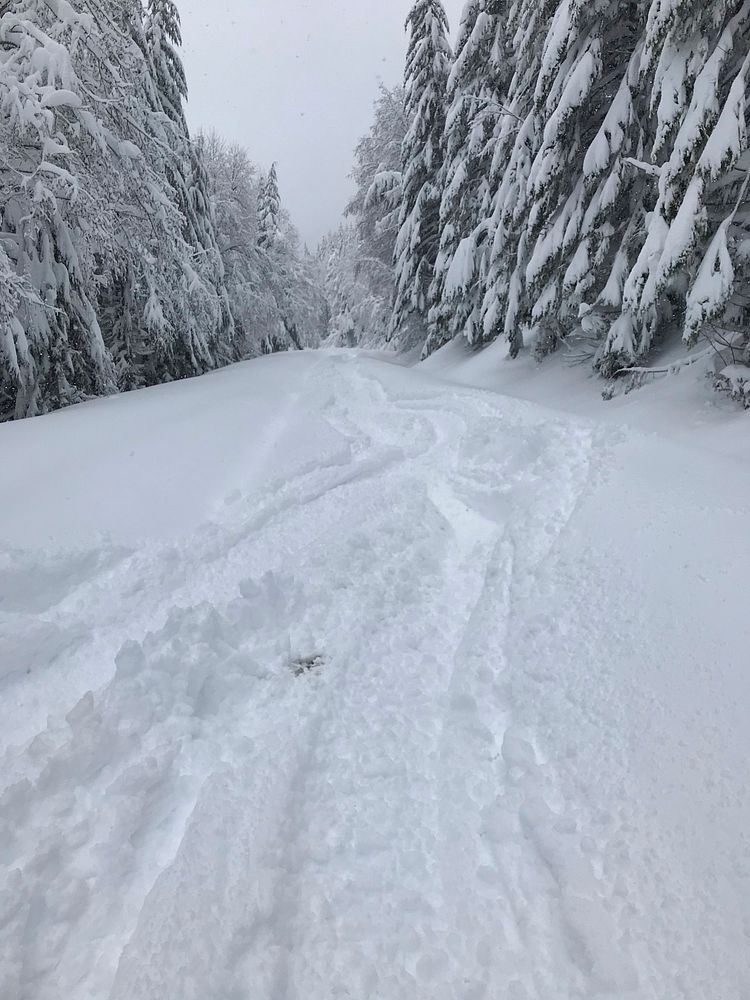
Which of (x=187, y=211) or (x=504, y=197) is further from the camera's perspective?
(x=187, y=211)

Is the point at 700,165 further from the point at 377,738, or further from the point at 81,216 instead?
the point at 81,216

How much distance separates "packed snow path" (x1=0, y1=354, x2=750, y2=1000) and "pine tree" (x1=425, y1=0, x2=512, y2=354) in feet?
29.2

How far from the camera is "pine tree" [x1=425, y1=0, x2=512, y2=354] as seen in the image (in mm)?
12242

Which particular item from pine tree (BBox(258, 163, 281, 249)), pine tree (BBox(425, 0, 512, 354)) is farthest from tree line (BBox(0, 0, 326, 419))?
pine tree (BBox(258, 163, 281, 249))

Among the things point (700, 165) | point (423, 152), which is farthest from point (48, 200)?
point (423, 152)

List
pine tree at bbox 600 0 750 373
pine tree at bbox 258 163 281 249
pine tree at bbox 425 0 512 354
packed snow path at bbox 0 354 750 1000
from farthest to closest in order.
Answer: pine tree at bbox 258 163 281 249 → pine tree at bbox 425 0 512 354 → pine tree at bbox 600 0 750 373 → packed snow path at bbox 0 354 750 1000

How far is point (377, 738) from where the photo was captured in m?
2.76

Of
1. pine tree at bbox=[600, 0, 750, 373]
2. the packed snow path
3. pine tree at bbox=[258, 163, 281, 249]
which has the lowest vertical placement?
the packed snow path

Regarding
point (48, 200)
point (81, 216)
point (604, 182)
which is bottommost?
point (604, 182)

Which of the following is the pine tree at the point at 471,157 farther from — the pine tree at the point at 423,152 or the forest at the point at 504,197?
the pine tree at the point at 423,152

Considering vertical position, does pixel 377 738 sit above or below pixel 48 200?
below

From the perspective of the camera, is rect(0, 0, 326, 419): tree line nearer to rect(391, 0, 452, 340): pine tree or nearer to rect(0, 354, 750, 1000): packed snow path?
rect(0, 354, 750, 1000): packed snow path

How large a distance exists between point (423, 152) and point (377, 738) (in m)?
17.9

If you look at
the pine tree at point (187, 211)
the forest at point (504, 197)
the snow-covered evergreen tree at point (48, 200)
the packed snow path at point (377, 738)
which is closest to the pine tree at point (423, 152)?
the forest at point (504, 197)
